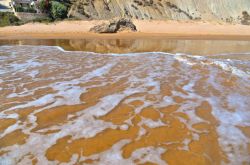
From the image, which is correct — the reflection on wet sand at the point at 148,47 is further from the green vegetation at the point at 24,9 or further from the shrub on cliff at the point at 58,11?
the green vegetation at the point at 24,9

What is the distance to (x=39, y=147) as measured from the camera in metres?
2.85

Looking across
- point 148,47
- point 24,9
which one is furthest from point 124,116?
point 24,9

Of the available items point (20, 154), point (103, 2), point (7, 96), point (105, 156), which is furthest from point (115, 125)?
point (103, 2)

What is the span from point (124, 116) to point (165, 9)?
30.4 metres

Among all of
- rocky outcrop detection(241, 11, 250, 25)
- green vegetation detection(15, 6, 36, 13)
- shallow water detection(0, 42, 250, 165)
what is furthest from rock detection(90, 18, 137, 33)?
rocky outcrop detection(241, 11, 250, 25)

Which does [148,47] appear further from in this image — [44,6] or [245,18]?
[245,18]

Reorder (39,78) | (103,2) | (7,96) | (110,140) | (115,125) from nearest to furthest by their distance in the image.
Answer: (110,140)
(115,125)
(7,96)
(39,78)
(103,2)

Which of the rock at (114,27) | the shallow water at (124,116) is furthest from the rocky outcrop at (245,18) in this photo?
the shallow water at (124,116)

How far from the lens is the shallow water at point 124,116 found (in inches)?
108

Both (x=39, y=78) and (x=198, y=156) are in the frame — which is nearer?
(x=198, y=156)

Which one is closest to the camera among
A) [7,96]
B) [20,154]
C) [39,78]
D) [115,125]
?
[20,154]

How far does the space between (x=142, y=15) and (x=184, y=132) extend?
28282 mm

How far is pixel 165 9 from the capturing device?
3228 cm

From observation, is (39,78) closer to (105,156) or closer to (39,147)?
(39,147)
